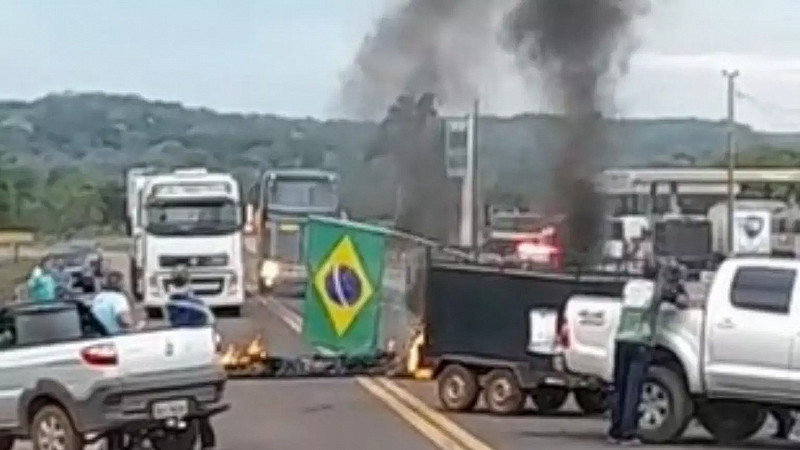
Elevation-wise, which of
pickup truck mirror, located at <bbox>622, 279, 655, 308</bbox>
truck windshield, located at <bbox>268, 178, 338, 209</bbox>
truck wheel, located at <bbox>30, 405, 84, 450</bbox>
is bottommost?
truck wheel, located at <bbox>30, 405, 84, 450</bbox>

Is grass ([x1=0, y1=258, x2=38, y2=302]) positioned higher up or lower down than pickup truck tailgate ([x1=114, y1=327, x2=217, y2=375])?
higher up

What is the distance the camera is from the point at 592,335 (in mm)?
21094

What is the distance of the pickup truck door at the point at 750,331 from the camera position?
1941 cm

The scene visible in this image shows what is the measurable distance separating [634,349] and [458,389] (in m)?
4.44

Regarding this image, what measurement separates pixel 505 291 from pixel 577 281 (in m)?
1.34

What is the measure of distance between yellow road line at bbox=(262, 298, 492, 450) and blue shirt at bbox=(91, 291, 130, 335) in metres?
3.27

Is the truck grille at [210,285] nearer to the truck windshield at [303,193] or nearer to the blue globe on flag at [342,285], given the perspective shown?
the truck windshield at [303,193]

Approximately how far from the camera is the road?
65.2ft

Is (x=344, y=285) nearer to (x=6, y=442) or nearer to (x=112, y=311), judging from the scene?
(x=112, y=311)

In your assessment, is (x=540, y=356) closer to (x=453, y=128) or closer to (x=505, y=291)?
(x=505, y=291)

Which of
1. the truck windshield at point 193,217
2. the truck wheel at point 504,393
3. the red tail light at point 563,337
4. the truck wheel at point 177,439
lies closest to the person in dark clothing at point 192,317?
the truck wheel at point 177,439

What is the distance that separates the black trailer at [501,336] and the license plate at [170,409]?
607cm

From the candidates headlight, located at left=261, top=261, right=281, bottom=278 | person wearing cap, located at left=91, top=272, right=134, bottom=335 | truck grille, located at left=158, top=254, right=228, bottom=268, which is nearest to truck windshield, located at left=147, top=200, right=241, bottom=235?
truck grille, located at left=158, top=254, right=228, bottom=268

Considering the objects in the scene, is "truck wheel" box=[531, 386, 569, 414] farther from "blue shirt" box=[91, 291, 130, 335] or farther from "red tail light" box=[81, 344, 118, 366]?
"red tail light" box=[81, 344, 118, 366]
